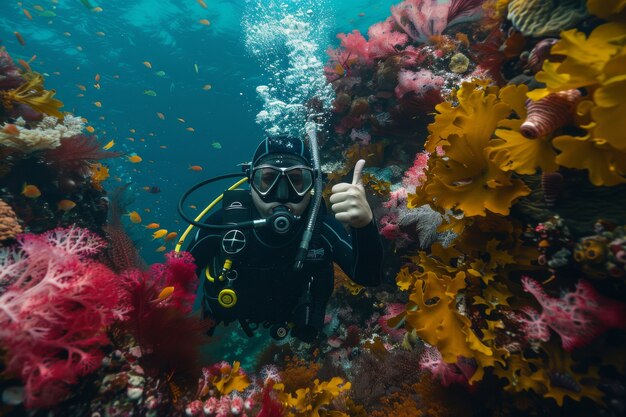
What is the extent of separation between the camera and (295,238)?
387 cm

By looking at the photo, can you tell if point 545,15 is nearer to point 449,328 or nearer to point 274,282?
point 449,328

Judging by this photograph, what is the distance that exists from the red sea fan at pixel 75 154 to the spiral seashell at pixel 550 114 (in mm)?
5106

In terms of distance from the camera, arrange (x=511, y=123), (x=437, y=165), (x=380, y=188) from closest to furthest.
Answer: (x=511, y=123), (x=437, y=165), (x=380, y=188)

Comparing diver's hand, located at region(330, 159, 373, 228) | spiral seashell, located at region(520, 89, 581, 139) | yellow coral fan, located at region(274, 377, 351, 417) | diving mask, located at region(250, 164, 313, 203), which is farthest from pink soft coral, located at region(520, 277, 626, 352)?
diving mask, located at region(250, 164, 313, 203)

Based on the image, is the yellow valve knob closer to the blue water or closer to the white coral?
the white coral

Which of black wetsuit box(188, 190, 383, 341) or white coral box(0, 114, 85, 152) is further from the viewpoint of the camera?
black wetsuit box(188, 190, 383, 341)

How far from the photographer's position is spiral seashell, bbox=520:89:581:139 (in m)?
1.66

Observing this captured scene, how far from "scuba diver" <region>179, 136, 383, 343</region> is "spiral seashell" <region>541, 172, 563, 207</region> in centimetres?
170

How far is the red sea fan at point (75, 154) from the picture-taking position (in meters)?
4.14

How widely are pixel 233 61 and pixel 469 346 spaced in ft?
109

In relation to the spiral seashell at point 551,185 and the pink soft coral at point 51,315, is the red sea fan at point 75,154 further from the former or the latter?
the spiral seashell at point 551,185

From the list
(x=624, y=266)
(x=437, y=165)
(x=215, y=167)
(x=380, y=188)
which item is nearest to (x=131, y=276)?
(x=437, y=165)

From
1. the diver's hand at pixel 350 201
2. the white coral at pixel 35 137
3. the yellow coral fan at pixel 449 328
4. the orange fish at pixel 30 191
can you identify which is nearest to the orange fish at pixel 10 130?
the white coral at pixel 35 137

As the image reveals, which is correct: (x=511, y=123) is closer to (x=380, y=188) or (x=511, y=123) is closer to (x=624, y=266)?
(x=624, y=266)
